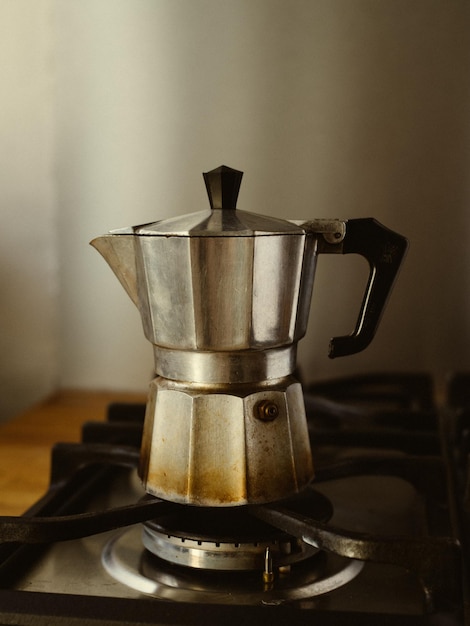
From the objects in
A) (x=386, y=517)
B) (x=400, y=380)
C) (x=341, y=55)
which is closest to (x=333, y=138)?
(x=341, y=55)

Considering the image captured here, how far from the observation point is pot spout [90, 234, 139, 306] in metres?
0.56

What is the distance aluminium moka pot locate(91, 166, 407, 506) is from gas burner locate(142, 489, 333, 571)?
2 centimetres

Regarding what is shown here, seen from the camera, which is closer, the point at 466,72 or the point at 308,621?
the point at 308,621

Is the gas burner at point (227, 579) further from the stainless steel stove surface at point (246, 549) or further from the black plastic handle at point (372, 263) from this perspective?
the black plastic handle at point (372, 263)

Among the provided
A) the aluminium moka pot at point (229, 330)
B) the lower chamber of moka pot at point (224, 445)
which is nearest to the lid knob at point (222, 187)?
the aluminium moka pot at point (229, 330)

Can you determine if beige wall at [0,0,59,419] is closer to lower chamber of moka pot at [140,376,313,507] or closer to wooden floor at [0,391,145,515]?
wooden floor at [0,391,145,515]

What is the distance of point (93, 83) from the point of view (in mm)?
1126

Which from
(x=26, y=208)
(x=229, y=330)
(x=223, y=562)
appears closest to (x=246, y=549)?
(x=223, y=562)

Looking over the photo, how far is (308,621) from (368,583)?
120mm

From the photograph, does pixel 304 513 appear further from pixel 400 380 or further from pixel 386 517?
pixel 400 380

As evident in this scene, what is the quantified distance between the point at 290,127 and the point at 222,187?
1.93 feet

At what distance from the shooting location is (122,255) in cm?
57

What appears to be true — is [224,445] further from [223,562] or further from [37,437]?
[37,437]

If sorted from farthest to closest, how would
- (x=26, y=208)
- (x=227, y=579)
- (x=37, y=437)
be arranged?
(x=26, y=208) < (x=37, y=437) < (x=227, y=579)
